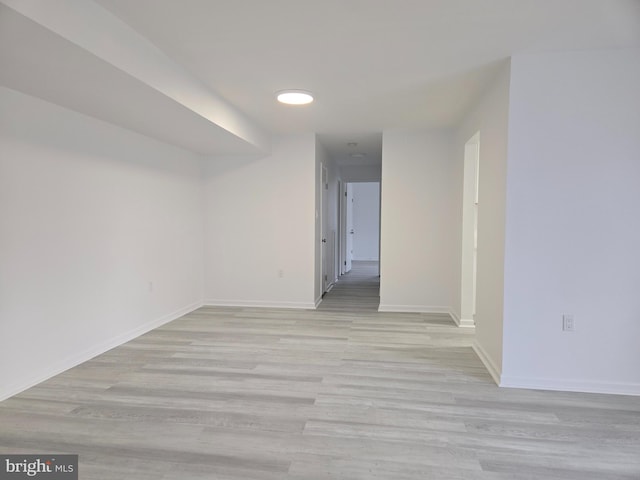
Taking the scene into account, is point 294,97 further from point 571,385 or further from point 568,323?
point 571,385

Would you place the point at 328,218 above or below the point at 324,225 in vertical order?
above

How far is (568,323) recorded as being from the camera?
2537 millimetres

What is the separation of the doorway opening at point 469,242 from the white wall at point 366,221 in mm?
7617

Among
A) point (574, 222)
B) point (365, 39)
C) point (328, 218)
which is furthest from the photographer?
point (328, 218)

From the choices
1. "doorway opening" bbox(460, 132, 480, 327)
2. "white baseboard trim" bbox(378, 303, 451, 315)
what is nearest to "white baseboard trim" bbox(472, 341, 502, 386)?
"doorway opening" bbox(460, 132, 480, 327)

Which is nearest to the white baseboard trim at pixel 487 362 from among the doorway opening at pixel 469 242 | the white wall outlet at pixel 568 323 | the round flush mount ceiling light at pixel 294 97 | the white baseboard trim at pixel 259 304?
the white wall outlet at pixel 568 323

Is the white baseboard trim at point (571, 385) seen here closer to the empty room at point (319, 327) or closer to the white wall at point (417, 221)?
the empty room at point (319, 327)

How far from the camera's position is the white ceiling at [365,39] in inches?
77.9

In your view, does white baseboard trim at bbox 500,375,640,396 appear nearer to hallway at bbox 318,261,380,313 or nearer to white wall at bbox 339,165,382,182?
hallway at bbox 318,261,380,313

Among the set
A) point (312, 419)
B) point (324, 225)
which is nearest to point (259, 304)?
point (324, 225)

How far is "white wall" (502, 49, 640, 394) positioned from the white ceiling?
0.24m

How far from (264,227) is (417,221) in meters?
2.03

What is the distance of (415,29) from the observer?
218cm

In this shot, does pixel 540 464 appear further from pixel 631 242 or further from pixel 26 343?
pixel 26 343
